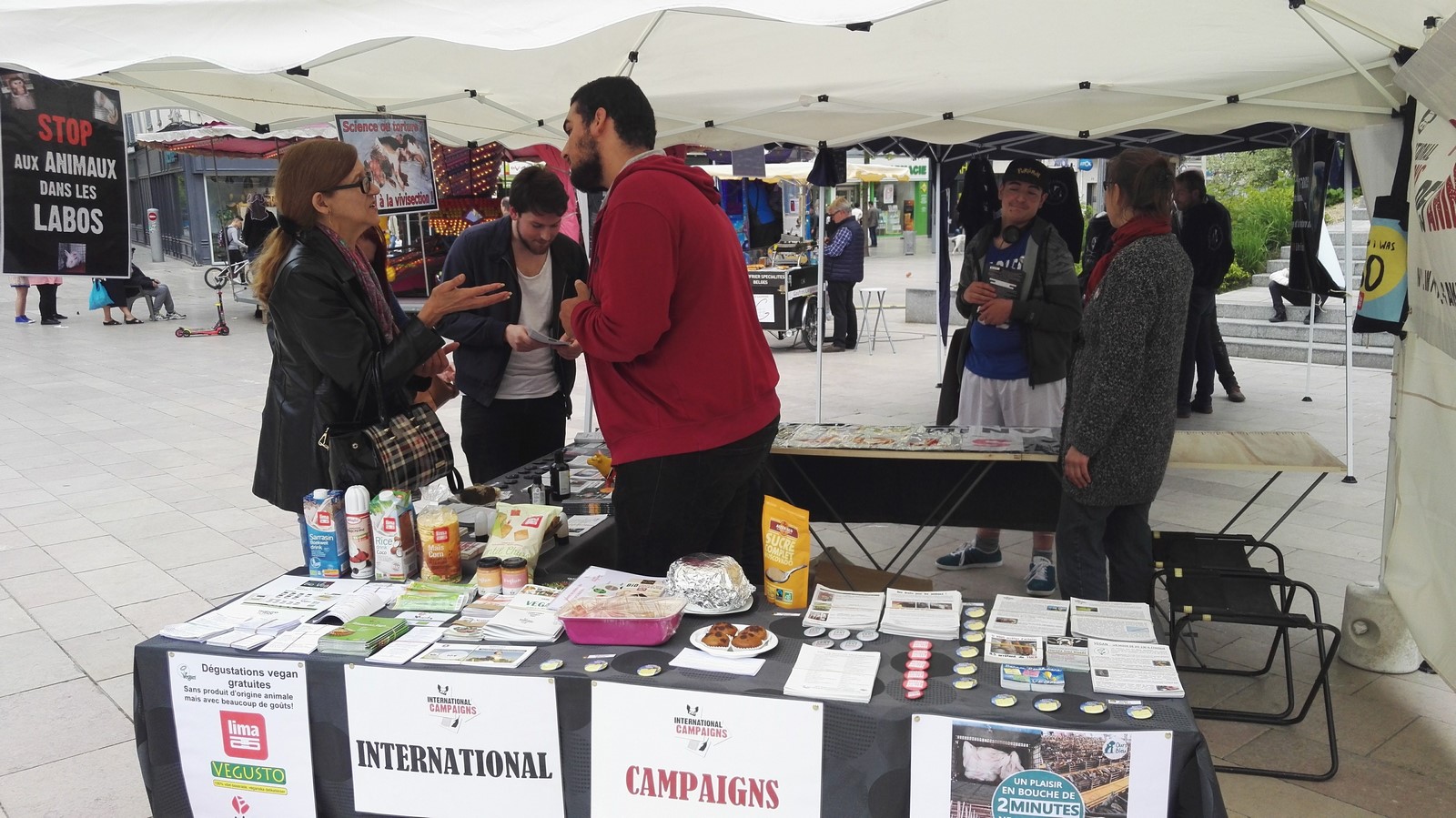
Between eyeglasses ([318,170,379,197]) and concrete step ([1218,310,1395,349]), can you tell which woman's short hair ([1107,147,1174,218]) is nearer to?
eyeglasses ([318,170,379,197])

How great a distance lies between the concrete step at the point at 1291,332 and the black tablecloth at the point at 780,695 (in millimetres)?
9927

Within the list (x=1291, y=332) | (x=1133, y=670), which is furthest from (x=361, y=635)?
(x=1291, y=332)

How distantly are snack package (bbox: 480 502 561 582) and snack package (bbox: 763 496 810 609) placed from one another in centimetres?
60

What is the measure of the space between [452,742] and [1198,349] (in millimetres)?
7740

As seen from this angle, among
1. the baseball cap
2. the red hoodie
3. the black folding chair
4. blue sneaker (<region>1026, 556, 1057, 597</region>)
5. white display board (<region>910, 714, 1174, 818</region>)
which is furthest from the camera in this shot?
blue sneaker (<region>1026, 556, 1057, 597</region>)

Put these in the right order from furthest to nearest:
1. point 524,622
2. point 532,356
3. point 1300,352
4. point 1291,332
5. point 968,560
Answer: point 1291,332, point 1300,352, point 968,560, point 532,356, point 524,622

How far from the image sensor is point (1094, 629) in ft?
7.09

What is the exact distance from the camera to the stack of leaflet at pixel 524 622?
2166mm

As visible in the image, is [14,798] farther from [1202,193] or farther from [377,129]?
[1202,193]

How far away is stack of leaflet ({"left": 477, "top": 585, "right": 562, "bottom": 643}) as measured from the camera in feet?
7.11

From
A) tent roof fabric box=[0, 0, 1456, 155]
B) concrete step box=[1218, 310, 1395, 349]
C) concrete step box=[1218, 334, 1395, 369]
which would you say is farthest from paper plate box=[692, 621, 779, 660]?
concrete step box=[1218, 310, 1395, 349]

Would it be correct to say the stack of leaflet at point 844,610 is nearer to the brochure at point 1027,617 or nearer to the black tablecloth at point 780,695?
the black tablecloth at point 780,695

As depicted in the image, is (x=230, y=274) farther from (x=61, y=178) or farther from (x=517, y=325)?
(x=517, y=325)

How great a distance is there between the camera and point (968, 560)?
481 cm
